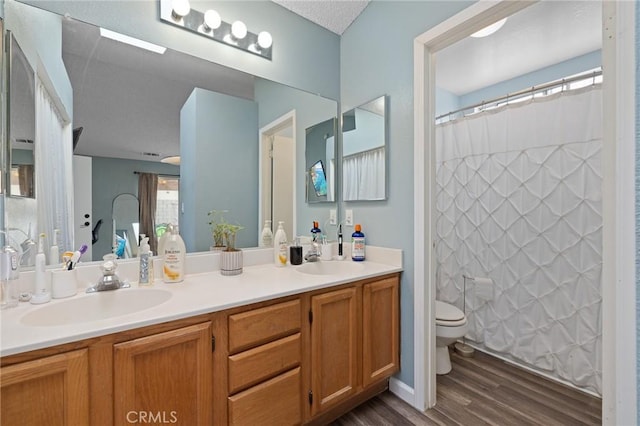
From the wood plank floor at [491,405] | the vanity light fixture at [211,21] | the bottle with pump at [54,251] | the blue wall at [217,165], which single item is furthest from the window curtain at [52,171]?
the wood plank floor at [491,405]

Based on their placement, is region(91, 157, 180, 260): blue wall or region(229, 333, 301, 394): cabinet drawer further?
region(91, 157, 180, 260): blue wall

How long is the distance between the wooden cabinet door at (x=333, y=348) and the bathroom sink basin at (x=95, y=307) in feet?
2.23

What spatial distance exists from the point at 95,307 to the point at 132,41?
4.04 feet

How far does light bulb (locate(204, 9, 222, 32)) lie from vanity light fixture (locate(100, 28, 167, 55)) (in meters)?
0.27

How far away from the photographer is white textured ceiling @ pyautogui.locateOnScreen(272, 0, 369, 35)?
73.3 inches

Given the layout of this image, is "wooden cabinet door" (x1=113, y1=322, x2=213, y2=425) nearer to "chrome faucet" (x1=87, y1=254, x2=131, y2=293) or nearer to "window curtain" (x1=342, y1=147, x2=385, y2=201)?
"chrome faucet" (x1=87, y1=254, x2=131, y2=293)

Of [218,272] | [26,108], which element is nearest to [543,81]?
[218,272]

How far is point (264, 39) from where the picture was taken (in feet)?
5.75

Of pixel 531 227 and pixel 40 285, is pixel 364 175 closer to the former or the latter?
pixel 531 227

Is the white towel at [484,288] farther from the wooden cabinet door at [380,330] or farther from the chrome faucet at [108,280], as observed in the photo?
the chrome faucet at [108,280]

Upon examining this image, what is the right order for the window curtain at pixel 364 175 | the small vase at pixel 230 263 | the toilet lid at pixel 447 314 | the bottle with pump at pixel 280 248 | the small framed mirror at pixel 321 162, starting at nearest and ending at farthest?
1. the small vase at pixel 230 263
2. the bottle with pump at pixel 280 248
3. the window curtain at pixel 364 175
4. the toilet lid at pixel 447 314
5. the small framed mirror at pixel 321 162

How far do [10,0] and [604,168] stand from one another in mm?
1990

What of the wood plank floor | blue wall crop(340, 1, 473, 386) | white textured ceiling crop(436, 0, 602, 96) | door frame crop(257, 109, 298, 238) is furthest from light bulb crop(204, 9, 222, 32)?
the wood plank floor

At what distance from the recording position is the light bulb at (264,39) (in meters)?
1.74
